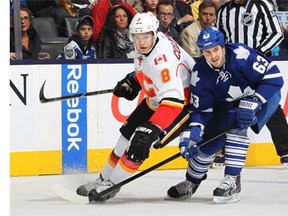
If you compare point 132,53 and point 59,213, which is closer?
point 59,213

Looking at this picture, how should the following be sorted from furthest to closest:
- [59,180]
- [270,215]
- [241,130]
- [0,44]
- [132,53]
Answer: [132,53] → [59,180] → [241,130] → [270,215] → [0,44]

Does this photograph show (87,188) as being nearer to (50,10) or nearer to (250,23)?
(50,10)

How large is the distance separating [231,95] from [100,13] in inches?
84.3

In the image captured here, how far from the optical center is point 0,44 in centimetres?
347

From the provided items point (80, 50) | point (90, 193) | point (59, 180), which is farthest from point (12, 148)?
point (90, 193)

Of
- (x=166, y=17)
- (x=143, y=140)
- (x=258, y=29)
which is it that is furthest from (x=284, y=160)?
(x=143, y=140)

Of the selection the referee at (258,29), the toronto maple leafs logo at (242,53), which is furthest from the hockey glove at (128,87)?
the referee at (258,29)

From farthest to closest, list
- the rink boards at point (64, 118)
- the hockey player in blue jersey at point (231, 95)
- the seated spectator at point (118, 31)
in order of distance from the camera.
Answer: the seated spectator at point (118, 31) < the rink boards at point (64, 118) < the hockey player in blue jersey at point (231, 95)

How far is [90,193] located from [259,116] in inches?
42.1

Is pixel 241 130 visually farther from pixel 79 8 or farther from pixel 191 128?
pixel 79 8

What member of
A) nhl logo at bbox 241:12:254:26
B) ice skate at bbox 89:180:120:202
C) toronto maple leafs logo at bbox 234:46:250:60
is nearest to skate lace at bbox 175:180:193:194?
ice skate at bbox 89:180:120:202

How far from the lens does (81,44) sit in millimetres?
7531

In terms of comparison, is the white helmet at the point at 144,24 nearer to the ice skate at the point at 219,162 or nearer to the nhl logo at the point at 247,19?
the nhl logo at the point at 247,19

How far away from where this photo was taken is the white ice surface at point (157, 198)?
5.46m
